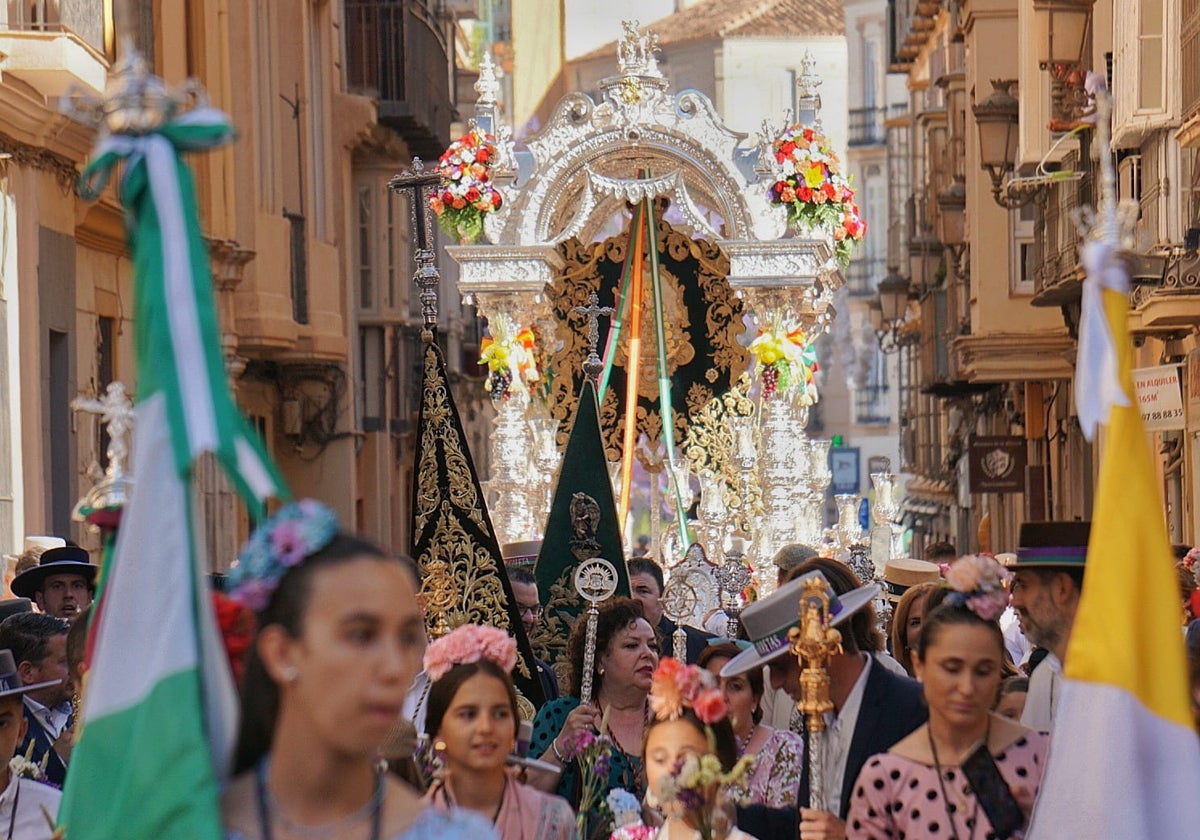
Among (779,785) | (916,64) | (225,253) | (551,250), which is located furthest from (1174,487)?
(916,64)

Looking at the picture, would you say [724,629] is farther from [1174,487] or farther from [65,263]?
[1174,487]

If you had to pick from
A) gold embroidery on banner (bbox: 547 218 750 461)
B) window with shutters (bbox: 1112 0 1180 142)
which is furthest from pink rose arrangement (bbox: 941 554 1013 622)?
gold embroidery on banner (bbox: 547 218 750 461)

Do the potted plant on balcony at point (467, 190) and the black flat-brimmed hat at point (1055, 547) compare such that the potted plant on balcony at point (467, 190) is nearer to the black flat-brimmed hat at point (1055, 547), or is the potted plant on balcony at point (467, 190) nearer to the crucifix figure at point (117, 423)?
the black flat-brimmed hat at point (1055, 547)

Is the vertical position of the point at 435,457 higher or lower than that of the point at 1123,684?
higher

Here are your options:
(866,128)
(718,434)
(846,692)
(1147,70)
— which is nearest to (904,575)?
(846,692)

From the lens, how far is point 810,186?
1830 centimetres

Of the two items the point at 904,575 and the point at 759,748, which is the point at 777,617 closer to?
the point at 759,748

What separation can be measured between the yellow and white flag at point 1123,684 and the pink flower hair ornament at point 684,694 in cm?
128

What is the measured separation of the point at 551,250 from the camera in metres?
18.7

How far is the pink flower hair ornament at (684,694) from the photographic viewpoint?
6238mm

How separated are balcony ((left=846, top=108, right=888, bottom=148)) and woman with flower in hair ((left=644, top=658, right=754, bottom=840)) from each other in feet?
168

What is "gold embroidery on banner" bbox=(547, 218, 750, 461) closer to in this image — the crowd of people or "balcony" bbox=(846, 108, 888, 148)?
the crowd of people

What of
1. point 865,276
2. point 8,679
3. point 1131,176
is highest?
point 865,276

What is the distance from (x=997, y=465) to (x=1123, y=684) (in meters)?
21.6
